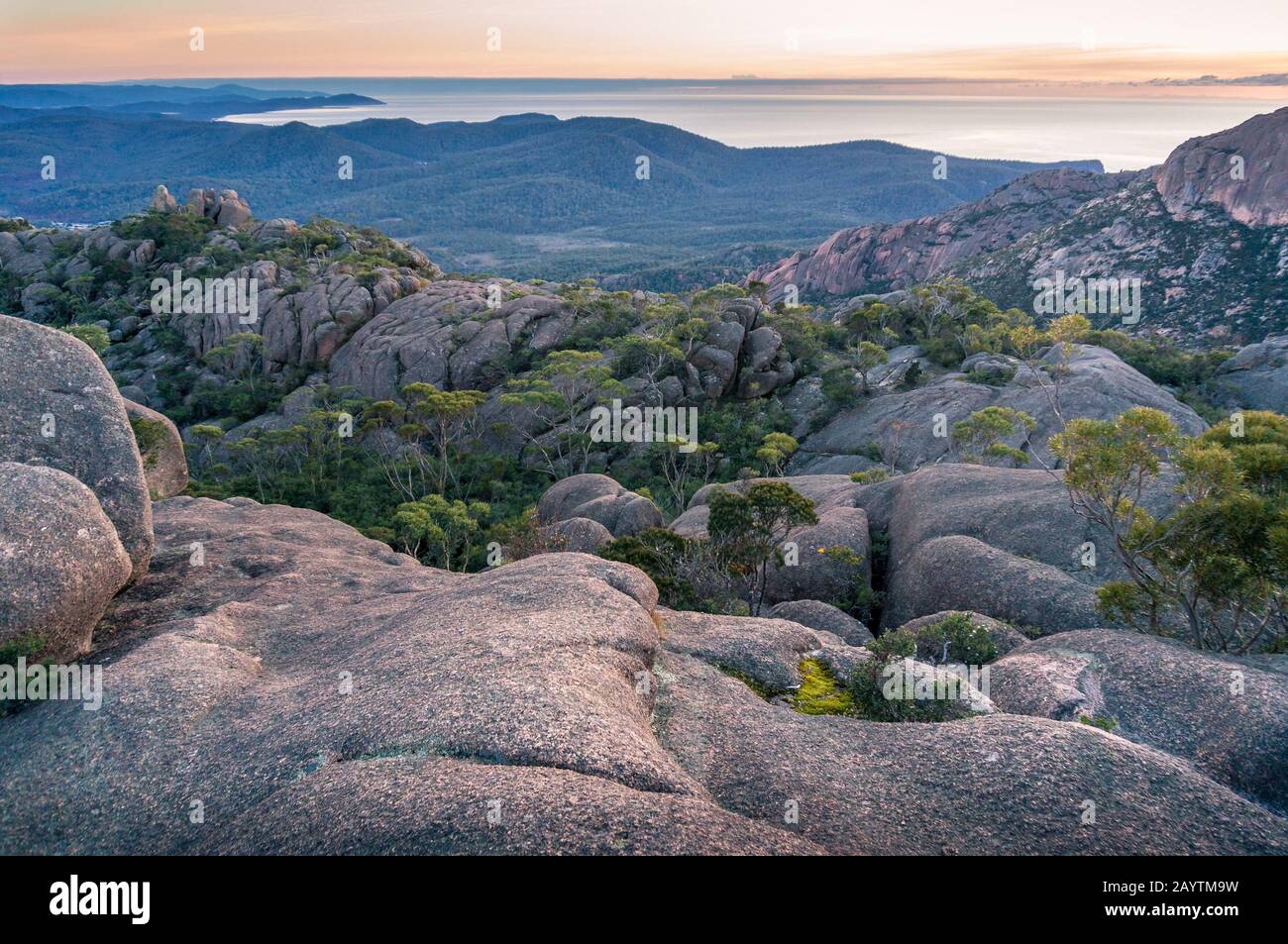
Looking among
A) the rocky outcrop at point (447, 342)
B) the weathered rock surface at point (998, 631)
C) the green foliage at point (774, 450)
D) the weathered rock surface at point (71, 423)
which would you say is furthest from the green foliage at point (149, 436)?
the rocky outcrop at point (447, 342)

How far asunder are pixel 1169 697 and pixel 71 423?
18.7 metres

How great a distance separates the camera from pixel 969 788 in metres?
8.85

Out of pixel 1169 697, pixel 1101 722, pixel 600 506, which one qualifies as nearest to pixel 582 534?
pixel 600 506

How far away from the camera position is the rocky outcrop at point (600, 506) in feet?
90.1

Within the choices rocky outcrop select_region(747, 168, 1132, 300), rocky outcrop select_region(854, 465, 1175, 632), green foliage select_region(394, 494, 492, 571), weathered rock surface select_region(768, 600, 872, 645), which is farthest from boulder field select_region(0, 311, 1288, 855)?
rocky outcrop select_region(747, 168, 1132, 300)

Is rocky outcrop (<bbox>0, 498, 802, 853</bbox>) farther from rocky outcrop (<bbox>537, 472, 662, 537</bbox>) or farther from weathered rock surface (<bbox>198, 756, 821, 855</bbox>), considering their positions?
rocky outcrop (<bbox>537, 472, 662, 537</bbox>)

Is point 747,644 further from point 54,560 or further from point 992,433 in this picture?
point 992,433

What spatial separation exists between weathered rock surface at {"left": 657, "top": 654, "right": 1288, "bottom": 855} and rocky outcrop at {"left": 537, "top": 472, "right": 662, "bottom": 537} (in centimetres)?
1544

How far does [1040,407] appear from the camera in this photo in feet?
111

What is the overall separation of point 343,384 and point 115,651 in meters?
43.6

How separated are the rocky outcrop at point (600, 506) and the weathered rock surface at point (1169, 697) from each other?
47.0ft

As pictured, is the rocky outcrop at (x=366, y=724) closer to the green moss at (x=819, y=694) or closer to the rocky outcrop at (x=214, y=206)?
the green moss at (x=819, y=694)

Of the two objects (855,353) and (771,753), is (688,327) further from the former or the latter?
(771,753)
